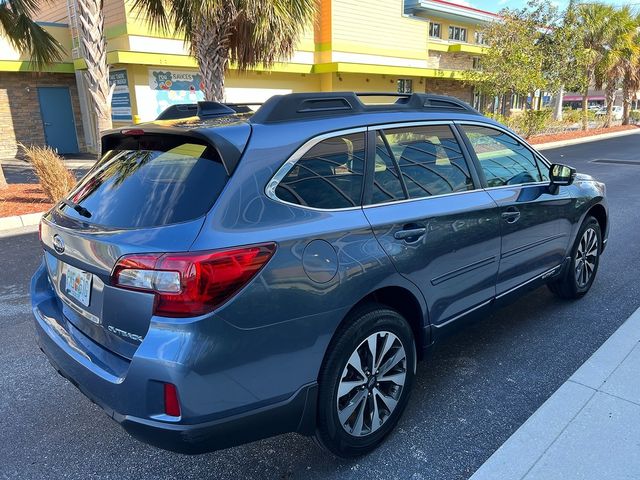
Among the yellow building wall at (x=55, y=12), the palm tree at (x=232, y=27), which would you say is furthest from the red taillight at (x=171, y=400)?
the yellow building wall at (x=55, y=12)

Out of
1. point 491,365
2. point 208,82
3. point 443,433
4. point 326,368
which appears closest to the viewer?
point 326,368

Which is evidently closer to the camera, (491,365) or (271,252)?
(271,252)

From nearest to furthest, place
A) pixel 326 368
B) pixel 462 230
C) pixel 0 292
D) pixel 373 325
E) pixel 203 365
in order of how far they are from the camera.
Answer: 1. pixel 203 365
2. pixel 326 368
3. pixel 373 325
4. pixel 462 230
5. pixel 0 292

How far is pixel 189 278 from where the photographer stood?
6.34ft

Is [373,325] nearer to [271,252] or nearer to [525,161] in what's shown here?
[271,252]

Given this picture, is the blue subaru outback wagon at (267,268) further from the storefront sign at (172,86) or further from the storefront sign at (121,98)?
the storefront sign at (121,98)

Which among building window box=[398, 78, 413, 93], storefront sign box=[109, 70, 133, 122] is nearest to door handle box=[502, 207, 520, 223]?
storefront sign box=[109, 70, 133, 122]

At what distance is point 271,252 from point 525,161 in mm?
2634

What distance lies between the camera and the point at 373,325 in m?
2.47

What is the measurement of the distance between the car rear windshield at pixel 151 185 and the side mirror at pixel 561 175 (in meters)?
2.79

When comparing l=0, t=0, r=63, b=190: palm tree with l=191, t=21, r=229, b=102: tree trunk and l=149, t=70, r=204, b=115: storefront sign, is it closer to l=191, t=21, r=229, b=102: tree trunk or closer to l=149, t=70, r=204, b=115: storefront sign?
l=191, t=21, r=229, b=102: tree trunk

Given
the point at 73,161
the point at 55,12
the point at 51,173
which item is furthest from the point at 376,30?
the point at 51,173

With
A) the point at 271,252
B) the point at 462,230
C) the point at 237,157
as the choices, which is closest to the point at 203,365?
the point at 271,252

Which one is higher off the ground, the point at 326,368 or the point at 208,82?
the point at 208,82
